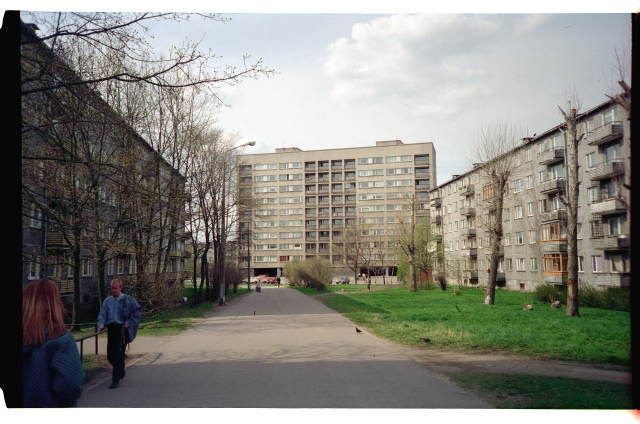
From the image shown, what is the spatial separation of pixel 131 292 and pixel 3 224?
425 inches

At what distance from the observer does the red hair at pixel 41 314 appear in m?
3.57

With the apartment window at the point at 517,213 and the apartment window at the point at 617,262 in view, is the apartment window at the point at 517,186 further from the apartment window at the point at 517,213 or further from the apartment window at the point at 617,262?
the apartment window at the point at 617,262

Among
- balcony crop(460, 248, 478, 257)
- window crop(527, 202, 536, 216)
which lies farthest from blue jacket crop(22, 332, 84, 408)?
balcony crop(460, 248, 478, 257)

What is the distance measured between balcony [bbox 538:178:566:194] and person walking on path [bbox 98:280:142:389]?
18071mm

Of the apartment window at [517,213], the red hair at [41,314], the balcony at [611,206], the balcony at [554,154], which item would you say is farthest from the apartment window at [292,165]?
the red hair at [41,314]

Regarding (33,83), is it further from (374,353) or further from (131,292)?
(131,292)

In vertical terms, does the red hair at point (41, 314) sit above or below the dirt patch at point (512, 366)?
above

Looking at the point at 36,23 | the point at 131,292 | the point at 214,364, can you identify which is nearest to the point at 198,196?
the point at 131,292

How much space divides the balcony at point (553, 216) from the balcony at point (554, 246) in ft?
4.60

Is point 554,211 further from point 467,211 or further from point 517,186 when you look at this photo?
point 467,211

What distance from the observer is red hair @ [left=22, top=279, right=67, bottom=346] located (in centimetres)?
357

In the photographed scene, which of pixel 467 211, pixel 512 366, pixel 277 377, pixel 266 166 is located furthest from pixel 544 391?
pixel 266 166

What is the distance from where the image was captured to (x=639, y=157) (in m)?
6.77

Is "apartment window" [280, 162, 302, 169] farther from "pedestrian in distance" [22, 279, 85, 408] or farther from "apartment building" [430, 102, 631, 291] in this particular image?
"pedestrian in distance" [22, 279, 85, 408]
